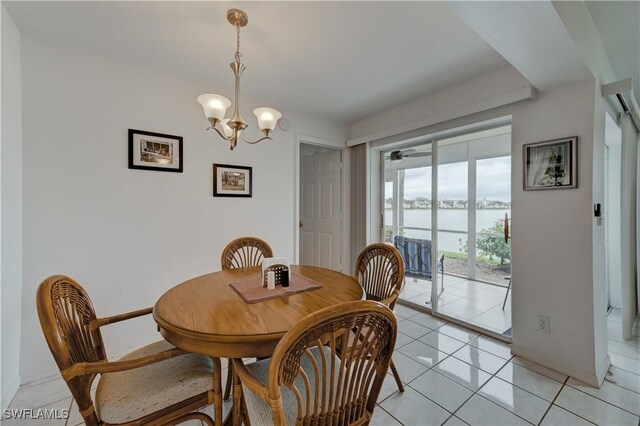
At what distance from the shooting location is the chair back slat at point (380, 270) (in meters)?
1.77

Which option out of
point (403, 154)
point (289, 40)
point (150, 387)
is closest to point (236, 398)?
point (150, 387)

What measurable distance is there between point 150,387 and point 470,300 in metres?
3.32

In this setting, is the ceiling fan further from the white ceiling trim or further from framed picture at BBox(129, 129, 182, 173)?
framed picture at BBox(129, 129, 182, 173)

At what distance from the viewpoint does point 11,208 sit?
5.52ft

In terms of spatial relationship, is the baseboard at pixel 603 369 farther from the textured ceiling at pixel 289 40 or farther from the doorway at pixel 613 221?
the textured ceiling at pixel 289 40

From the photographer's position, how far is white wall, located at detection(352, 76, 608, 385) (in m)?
1.85

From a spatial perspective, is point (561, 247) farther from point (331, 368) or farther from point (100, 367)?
point (100, 367)

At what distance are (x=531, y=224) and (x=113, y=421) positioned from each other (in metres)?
2.85

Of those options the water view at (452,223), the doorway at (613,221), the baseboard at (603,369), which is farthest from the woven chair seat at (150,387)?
the doorway at (613,221)

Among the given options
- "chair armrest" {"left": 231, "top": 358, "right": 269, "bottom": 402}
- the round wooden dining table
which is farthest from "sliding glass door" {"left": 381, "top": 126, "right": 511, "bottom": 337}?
"chair armrest" {"left": 231, "top": 358, "right": 269, "bottom": 402}

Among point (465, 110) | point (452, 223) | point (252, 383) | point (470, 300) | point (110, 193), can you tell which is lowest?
point (470, 300)

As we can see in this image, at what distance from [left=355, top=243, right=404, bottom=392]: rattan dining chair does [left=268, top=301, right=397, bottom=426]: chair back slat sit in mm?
757

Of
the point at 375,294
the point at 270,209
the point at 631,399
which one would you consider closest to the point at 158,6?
the point at 270,209

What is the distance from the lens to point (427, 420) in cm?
153
